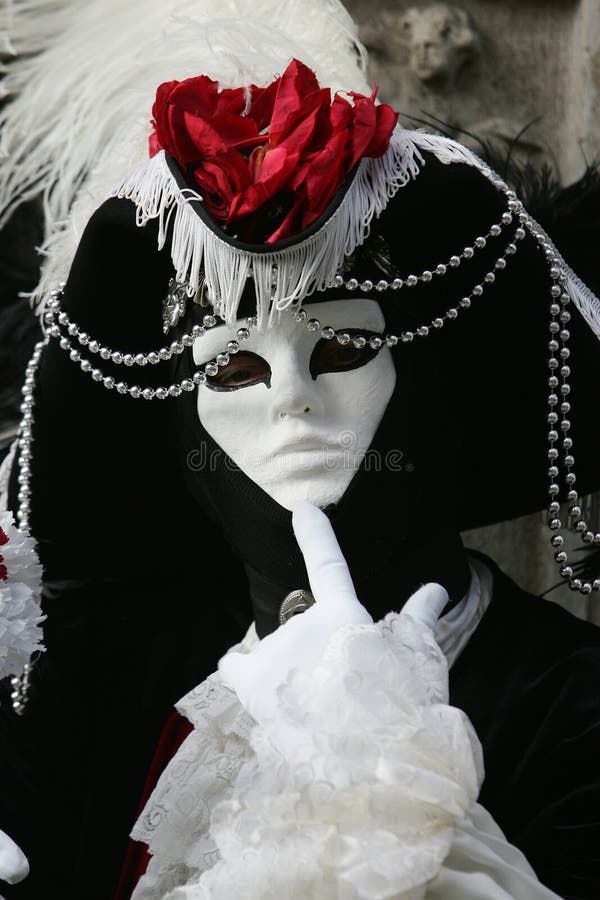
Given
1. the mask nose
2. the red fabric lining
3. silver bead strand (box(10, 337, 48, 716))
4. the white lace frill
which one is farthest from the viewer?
silver bead strand (box(10, 337, 48, 716))

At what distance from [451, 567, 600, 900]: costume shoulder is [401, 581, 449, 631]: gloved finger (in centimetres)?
24

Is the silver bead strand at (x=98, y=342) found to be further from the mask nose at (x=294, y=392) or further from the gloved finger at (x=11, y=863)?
the gloved finger at (x=11, y=863)

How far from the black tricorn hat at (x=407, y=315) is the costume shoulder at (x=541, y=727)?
0.59 ft

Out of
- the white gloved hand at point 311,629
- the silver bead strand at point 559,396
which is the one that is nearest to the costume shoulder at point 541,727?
the silver bead strand at point 559,396

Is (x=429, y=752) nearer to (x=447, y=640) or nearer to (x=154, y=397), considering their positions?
(x=447, y=640)

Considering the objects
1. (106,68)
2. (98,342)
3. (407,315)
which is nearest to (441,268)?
(407,315)

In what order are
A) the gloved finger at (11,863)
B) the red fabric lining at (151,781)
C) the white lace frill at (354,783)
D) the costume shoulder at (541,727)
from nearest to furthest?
the white lace frill at (354,783) → the gloved finger at (11,863) → the costume shoulder at (541,727) → the red fabric lining at (151,781)

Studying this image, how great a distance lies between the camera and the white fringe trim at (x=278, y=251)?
147 centimetres

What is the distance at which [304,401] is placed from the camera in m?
1.52

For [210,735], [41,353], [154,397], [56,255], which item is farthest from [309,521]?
[56,255]

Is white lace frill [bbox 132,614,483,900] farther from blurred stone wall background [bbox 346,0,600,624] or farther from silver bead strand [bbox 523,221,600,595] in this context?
blurred stone wall background [bbox 346,0,600,624]

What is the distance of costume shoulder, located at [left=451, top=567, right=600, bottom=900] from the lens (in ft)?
4.55

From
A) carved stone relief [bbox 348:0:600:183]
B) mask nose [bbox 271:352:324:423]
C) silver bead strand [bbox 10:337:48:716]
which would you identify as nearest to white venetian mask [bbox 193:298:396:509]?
mask nose [bbox 271:352:324:423]

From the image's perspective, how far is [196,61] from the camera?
5.57ft
